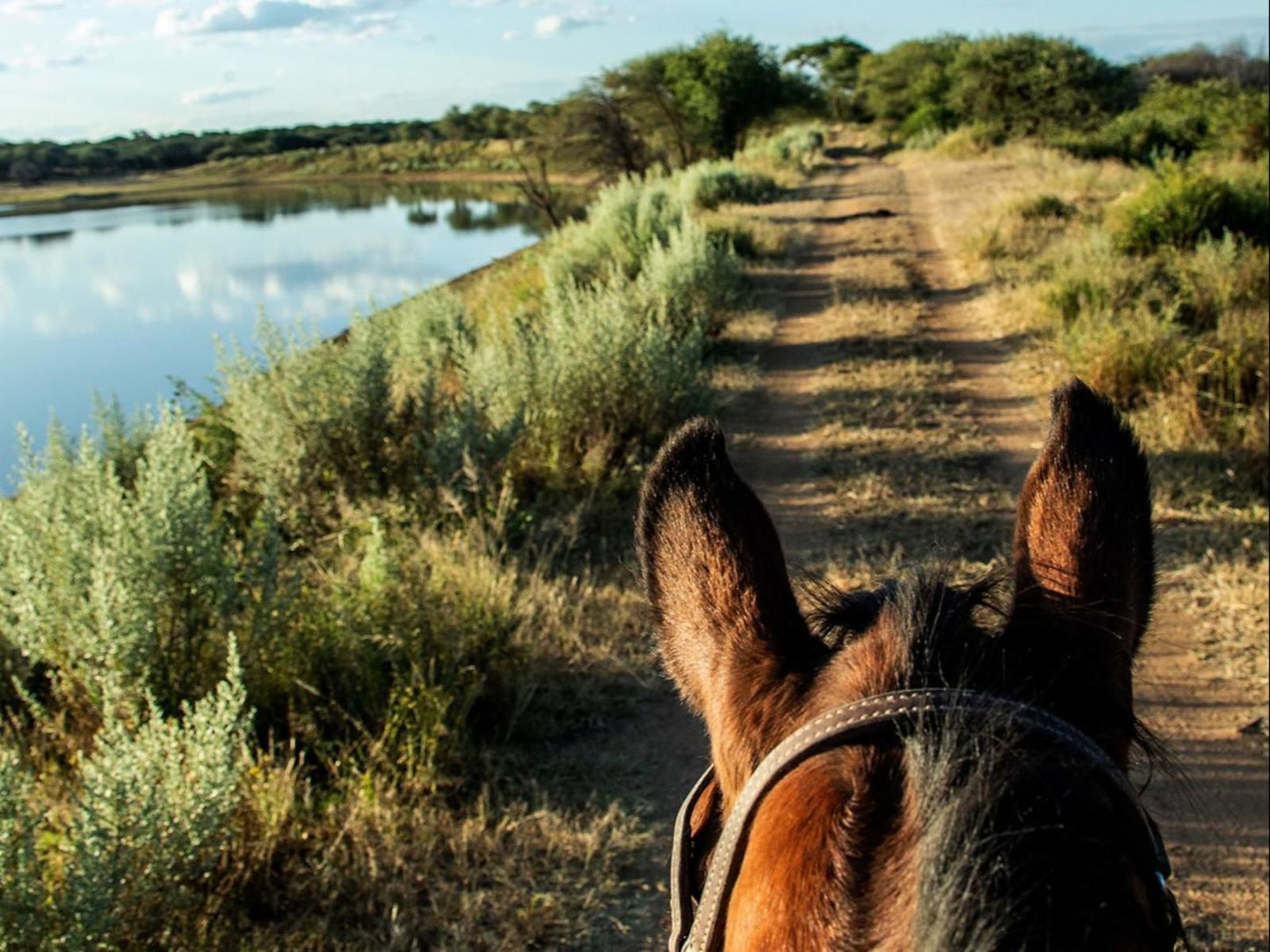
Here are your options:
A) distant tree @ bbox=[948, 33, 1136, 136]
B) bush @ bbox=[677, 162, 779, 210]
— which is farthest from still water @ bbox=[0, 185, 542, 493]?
distant tree @ bbox=[948, 33, 1136, 136]

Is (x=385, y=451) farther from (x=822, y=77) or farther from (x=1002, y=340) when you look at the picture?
(x=822, y=77)

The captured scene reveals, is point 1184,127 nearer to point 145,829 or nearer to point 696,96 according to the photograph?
point 696,96

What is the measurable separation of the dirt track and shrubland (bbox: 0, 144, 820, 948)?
546mm

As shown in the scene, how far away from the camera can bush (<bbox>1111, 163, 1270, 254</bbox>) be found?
1138 centimetres

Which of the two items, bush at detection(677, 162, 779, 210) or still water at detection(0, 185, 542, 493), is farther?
bush at detection(677, 162, 779, 210)

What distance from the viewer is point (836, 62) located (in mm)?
93000

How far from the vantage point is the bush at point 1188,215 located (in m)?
11.4

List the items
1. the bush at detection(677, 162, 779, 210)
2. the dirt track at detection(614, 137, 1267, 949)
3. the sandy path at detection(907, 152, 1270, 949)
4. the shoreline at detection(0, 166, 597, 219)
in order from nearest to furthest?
the sandy path at detection(907, 152, 1270, 949) → the dirt track at detection(614, 137, 1267, 949) → the bush at detection(677, 162, 779, 210) → the shoreline at detection(0, 166, 597, 219)

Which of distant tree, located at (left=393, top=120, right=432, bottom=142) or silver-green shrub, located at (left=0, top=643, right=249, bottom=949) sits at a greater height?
distant tree, located at (left=393, top=120, right=432, bottom=142)

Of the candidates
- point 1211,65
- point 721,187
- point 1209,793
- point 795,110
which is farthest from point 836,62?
point 1209,793

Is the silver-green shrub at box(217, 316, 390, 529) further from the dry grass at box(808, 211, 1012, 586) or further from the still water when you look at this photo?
the dry grass at box(808, 211, 1012, 586)

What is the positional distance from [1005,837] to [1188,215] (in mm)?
12493

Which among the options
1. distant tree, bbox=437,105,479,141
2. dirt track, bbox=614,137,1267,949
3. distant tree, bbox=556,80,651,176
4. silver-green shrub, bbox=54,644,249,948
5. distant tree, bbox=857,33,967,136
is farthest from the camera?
distant tree, bbox=437,105,479,141

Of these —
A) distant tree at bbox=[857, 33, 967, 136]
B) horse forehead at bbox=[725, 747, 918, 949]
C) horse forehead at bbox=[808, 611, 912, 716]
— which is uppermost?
distant tree at bbox=[857, 33, 967, 136]
